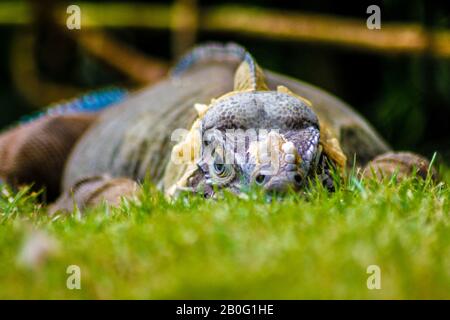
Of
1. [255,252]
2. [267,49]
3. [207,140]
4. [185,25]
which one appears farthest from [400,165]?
[185,25]

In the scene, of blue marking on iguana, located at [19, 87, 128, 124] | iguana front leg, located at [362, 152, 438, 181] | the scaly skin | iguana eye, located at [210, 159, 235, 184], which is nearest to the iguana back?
the scaly skin

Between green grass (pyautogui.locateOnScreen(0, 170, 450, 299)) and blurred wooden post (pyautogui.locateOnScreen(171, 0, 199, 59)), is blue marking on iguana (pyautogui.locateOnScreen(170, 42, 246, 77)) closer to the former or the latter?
green grass (pyautogui.locateOnScreen(0, 170, 450, 299))

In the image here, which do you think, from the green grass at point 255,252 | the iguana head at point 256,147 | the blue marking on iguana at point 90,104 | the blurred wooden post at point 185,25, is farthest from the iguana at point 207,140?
the blurred wooden post at point 185,25

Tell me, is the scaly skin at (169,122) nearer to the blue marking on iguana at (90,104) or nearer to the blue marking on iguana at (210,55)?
the blue marking on iguana at (210,55)

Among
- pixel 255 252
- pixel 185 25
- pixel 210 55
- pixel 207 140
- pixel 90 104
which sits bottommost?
pixel 255 252

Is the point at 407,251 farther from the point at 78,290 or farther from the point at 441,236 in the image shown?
the point at 78,290

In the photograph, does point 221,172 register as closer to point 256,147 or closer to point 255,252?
point 256,147
